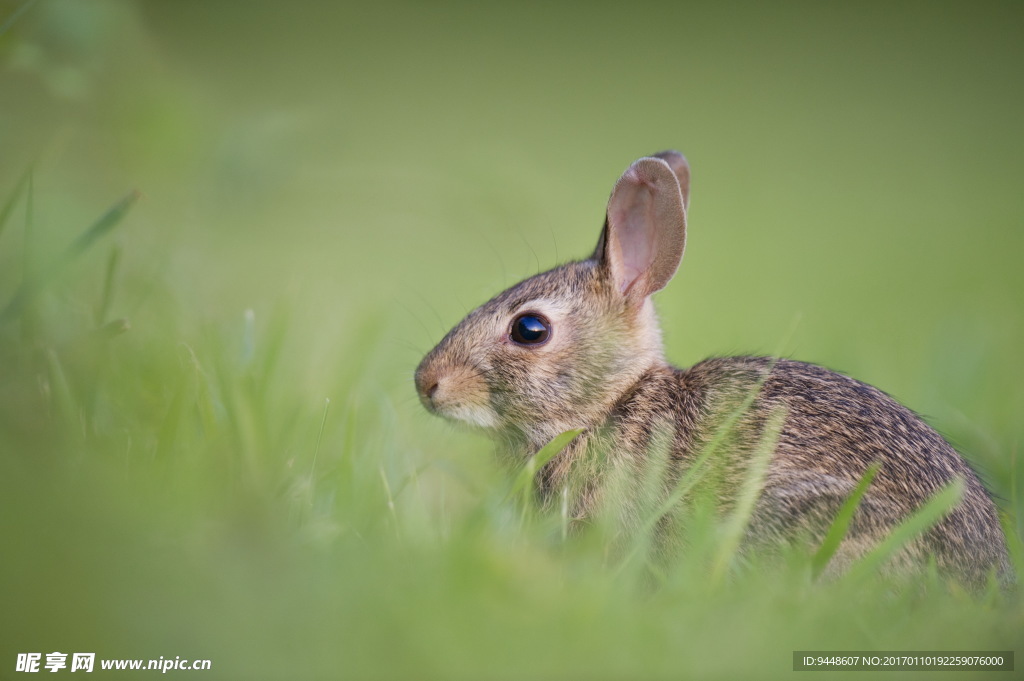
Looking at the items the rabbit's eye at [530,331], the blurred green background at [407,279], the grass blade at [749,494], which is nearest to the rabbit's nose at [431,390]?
the blurred green background at [407,279]

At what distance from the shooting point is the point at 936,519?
11.7 ft

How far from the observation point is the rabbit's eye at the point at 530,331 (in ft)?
14.9

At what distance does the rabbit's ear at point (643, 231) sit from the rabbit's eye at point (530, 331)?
1.55ft

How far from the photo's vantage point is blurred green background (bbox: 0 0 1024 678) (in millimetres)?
2637

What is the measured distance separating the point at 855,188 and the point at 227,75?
7.70 meters

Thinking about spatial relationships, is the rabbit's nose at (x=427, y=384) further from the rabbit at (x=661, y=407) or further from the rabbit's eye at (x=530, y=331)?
the rabbit's eye at (x=530, y=331)

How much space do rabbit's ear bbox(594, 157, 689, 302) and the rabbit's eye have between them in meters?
0.47

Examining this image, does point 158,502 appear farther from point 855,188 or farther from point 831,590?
point 855,188

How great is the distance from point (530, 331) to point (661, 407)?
0.73 meters

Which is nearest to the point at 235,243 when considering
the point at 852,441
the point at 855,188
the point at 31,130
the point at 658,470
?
the point at 31,130

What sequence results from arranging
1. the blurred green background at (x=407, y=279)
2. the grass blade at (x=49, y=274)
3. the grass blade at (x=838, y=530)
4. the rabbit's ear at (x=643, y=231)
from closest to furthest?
the blurred green background at (x=407, y=279)
the grass blade at (x=838, y=530)
the grass blade at (x=49, y=274)
the rabbit's ear at (x=643, y=231)

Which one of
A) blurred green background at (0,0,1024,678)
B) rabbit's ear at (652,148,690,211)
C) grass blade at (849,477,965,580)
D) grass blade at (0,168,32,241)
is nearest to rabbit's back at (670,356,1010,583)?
grass blade at (849,477,965,580)

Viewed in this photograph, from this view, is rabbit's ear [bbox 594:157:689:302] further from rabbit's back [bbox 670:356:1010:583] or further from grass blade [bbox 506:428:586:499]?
grass blade [bbox 506:428:586:499]

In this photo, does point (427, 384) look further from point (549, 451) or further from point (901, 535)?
point (901, 535)
